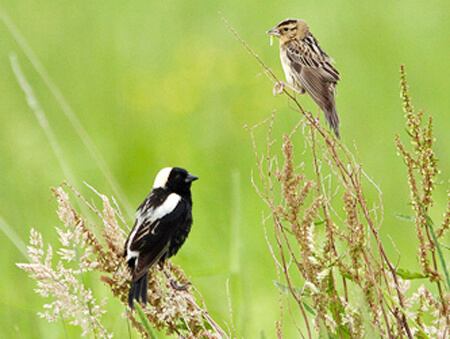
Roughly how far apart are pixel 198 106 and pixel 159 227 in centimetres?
385

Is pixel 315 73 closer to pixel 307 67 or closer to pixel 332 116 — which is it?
pixel 307 67

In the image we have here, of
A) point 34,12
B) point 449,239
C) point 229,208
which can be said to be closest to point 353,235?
point 449,239

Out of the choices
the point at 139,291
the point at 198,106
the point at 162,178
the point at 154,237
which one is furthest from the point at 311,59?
the point at 198,106

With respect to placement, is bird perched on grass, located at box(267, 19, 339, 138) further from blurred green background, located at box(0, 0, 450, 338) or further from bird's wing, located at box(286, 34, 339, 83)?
blurred green background, located at box(0, 0, 450, 338)

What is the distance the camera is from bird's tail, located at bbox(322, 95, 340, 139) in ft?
11.3

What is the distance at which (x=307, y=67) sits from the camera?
394 centimetres

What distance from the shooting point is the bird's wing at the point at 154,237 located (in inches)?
117

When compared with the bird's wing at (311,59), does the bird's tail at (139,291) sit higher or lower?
lower

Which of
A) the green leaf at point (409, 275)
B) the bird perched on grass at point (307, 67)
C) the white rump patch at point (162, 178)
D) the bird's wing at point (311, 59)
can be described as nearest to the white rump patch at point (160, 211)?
the white rump patch at point (162, 178)

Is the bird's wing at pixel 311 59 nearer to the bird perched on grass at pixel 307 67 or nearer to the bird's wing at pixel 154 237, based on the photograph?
the bird perched on grass at pixel 307 67

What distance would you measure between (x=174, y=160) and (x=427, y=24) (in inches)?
139

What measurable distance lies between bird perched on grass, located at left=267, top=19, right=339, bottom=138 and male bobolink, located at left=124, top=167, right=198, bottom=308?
1.88 ft

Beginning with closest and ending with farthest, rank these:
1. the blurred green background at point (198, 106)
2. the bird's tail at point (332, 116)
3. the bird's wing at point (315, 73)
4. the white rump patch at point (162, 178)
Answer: the bird's tail at point (332, 116)
the bird's wing at point (315, 73)
the white rump patch at point (162, 178)
the blurred green background at point (198, 106)

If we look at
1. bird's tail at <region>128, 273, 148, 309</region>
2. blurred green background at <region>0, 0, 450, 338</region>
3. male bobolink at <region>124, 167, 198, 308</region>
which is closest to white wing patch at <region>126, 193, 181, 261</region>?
male bobolink at <region>124, 167, 198, 308</region>
